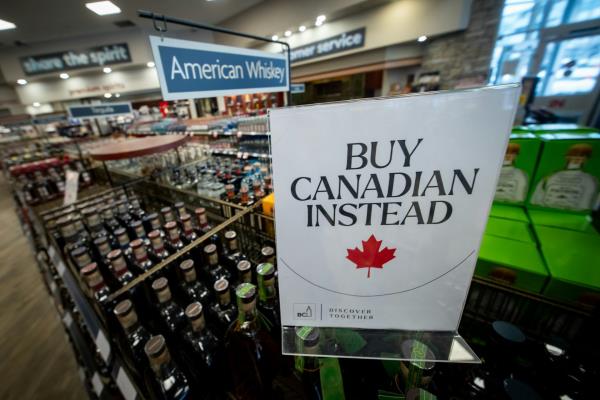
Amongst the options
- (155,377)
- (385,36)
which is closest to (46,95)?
(385,36)

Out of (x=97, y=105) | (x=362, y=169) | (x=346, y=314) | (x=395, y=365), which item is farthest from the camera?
(x=97, y=105)

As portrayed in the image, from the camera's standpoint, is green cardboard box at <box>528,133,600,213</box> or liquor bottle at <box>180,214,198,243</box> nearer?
green cardboard box at <box>528,133,600,213</box>

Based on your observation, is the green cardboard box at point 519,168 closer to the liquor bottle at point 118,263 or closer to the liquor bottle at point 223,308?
the liquor bottle at point 223,308

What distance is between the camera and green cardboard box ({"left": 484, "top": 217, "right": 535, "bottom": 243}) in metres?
0.88

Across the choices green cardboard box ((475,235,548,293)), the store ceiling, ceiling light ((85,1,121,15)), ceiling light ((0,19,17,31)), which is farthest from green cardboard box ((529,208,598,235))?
ceiling light ((0,19,17,31))

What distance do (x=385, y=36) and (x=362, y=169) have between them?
4.74m

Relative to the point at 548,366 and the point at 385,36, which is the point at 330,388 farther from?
the point at 385,36

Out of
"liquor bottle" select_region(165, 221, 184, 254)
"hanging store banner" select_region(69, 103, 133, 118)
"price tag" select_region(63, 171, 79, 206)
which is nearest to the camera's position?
"liquor bottle" select_region(165, 221, 184, 254)

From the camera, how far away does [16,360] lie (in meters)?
1.54

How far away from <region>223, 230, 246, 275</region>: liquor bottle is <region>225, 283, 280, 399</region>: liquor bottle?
328mm

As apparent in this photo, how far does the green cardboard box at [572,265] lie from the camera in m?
0.66

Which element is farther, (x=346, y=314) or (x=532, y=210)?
(x=532, y=210)

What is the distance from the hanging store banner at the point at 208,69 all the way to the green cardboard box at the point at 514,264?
1239 mm

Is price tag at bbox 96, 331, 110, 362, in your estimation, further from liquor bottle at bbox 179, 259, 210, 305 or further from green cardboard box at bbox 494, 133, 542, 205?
green cardboard box at bbox 494, 133, 542, 205
